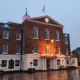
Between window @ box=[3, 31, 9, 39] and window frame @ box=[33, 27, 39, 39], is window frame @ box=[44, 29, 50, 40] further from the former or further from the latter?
window @ box=[3, 31, 9, 39]

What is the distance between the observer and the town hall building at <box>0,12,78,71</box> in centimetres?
3155

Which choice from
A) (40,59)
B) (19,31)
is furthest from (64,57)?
(19,31)

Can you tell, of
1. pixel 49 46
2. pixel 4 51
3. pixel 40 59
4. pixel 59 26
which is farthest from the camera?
pixel 59 26

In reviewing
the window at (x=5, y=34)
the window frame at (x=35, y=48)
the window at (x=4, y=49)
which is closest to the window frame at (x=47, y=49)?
the window frame at (x=35, y=48)

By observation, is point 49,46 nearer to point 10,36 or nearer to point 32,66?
point 32,66

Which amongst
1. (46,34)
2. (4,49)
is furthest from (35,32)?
(4,49)

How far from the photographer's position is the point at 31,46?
108ft

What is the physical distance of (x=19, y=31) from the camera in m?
33.6

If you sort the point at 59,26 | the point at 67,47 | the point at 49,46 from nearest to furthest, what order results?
the point at 49,46
the point at 59,26
the point at 67,47

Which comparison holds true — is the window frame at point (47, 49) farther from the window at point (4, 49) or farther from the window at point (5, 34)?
the window at point (5, 34)

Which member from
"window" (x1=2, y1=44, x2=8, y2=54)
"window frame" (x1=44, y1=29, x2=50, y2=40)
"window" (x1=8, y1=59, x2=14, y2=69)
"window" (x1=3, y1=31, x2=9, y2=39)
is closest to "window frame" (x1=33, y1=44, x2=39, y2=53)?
"window frame" (x1=44, y1=29, x2=50, y2=40)

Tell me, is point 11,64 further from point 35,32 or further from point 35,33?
point 35,32

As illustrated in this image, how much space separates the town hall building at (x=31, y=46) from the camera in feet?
104

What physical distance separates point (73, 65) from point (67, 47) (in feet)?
16.7
